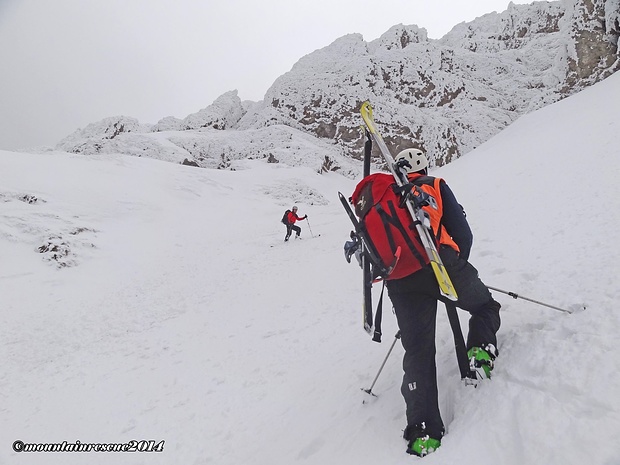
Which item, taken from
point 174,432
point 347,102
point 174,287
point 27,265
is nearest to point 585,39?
point 347,102

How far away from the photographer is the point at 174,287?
38.5 feet

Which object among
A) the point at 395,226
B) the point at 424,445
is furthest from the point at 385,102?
the point at 424,445

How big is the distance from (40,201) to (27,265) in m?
6.19

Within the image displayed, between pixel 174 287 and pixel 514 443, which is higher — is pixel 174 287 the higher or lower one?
the lower one

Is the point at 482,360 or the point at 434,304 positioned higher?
the point at 434,304

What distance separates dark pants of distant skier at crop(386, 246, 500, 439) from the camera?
110 inches

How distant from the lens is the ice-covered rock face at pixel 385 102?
44.8m

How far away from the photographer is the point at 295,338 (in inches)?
257

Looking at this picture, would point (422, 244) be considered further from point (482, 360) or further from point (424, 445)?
point (424, 445)

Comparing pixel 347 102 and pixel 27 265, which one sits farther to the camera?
pixel 347 102

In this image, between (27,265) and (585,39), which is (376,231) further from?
(585,39)

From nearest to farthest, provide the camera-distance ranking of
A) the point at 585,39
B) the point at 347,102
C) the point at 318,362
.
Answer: the point at 318,362 < the point at 585,39 < the point at 347,102

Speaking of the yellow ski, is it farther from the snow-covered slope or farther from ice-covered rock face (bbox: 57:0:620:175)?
ice-covered rock face (bbox: 57:0:620:175)

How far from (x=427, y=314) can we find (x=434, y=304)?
0.41ft
